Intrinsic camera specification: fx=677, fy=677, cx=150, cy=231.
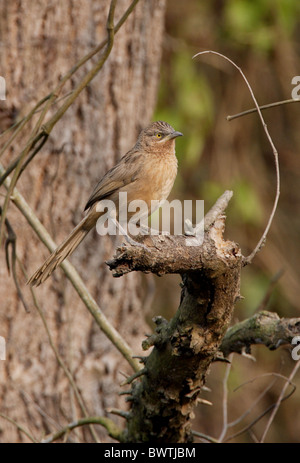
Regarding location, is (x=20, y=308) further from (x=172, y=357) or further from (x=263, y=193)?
(x=263, y=193)

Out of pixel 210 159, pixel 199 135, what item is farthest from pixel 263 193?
pixel 199 135

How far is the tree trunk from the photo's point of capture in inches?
190

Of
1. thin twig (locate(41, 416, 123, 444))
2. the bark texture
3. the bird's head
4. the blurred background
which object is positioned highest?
the blurred background

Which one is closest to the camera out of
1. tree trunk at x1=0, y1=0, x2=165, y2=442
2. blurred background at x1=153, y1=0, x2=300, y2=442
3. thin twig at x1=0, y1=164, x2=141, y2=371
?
thin twig at x1=0, y1=164, x2=141, y2=371

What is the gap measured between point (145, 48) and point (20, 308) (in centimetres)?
221

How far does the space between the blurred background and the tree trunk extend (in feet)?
8.17

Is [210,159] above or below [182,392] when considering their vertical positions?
above

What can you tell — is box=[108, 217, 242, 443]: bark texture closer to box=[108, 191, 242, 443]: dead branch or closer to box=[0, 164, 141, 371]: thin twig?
box=[108, 191, 242, 443]: dead branch

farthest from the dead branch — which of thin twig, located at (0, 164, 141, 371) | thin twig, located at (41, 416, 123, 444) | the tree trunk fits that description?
the tree trunk

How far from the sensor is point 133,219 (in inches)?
160

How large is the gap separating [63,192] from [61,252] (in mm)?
1187

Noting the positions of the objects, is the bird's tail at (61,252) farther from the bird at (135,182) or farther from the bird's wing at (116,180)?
the bird's wing at (116,180)

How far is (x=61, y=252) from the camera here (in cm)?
386

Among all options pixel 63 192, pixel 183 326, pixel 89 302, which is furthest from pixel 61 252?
pixel 63 192
